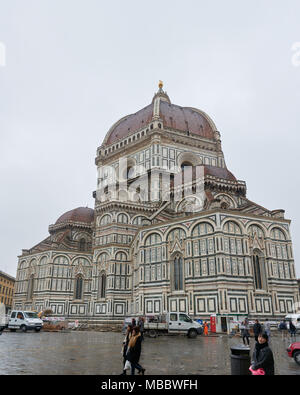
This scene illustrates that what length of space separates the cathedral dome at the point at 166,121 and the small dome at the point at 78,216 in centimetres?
1360

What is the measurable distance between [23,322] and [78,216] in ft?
91.0

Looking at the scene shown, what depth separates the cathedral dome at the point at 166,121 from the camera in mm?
58094

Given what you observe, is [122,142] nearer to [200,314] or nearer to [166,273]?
[166,273]

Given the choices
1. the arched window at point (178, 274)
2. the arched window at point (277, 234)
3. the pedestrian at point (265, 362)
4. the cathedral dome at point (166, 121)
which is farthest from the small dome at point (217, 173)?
the pedestrian at point (265, 362)

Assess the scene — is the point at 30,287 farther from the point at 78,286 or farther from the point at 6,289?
the point at 6,289

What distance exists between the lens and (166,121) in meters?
57.7

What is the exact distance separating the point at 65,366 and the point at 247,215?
27.0 m

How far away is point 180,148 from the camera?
2202 inches

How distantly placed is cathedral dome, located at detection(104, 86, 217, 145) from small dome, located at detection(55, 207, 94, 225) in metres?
13.6

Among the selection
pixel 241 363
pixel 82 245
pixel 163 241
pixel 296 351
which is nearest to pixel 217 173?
pixel 163 241

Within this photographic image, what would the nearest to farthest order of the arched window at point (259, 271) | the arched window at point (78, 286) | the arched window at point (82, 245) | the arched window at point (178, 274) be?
the arched window at point (259, 271), the arched window at point (178, 274), the arched window at point (78, 286), the arched window at point (82, 245)

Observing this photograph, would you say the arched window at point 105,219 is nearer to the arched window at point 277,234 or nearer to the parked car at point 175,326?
the arched window at point 277,234

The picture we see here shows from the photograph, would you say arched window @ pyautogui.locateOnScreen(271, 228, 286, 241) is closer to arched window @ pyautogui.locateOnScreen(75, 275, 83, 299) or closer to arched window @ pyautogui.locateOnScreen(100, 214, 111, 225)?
arched window @ pyautogui.locateOnScreen(100, 214, 111, 225)

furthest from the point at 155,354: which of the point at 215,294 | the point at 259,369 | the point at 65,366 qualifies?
the point at 215,294
